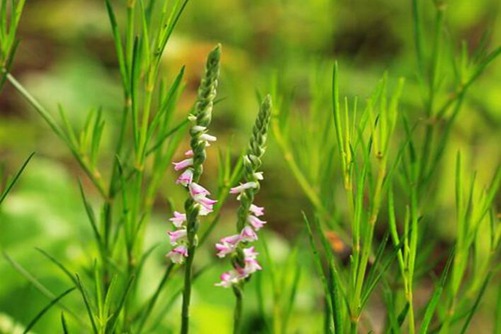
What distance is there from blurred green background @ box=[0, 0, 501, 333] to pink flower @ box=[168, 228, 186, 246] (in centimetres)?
77

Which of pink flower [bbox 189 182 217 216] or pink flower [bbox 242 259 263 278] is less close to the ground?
pink flower [bbox 189 182 217 216]

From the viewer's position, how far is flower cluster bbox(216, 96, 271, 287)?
734 mm

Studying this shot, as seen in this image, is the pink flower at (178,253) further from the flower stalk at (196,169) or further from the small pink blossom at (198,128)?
the small pink blossom at (198,128)

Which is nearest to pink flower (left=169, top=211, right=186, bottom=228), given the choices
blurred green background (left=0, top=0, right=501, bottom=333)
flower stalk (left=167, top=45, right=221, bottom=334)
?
flower stalk (left=167, top=45, right=221, bottom=334)

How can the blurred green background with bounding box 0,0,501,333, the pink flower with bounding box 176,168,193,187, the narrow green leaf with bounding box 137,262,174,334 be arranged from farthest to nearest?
1. the blurred green background with bounding box 0,0,501,333
2. the narrow green leaf with bounding box 137,262,174,334
3. the pink flower with bounding box 176,168,193,187

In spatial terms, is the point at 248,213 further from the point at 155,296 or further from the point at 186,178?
the point at 155,296

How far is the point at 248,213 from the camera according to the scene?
0.77 meters

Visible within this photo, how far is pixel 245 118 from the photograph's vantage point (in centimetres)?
216

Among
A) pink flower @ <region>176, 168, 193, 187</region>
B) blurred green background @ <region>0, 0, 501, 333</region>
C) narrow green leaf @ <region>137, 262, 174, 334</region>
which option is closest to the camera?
pink flower @ <region>176, 168, 193, 187</region>

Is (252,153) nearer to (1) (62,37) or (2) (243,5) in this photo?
(2) (243,5)

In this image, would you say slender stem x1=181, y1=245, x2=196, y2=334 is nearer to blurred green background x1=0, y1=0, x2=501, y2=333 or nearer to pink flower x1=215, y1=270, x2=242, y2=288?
pink flower x1=215, y1=270, x2=242, y2=288

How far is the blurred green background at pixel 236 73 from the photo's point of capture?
1710 millimetres

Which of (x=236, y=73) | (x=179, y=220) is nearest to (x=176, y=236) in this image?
(x=179, y=220)

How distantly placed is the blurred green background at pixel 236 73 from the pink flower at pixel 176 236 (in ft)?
2.52
